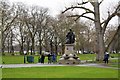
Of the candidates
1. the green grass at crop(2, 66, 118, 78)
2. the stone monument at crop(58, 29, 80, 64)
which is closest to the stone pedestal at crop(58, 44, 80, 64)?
the stone monument at crop(58, 29, 80, 64)

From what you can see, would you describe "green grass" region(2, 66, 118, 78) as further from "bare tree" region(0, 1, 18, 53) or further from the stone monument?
"bare tree" region(0, 1, 18, 53)

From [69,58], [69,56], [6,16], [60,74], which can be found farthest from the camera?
[6,16]

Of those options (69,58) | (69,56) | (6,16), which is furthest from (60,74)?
(6,16)

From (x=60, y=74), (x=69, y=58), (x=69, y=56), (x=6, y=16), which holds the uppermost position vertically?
(x=6, y=16)

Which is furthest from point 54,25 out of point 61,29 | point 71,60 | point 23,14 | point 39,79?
point 39,79

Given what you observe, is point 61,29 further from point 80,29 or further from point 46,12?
point 46,12

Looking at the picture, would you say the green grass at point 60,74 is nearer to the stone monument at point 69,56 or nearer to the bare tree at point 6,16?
the stone monument at point 69,56

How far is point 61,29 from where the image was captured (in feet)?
249

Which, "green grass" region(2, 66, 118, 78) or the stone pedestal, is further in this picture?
the stone pedestal

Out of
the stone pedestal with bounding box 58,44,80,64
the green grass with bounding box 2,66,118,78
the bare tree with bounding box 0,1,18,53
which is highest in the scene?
the bare tree with bounding box 0,1,18,53

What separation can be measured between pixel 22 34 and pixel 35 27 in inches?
157

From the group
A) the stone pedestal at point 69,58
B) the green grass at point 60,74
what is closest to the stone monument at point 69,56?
the stone pedestal at point 69,58

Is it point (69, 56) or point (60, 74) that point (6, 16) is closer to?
point (69, 56)

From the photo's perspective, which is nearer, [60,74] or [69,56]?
[60,74]
